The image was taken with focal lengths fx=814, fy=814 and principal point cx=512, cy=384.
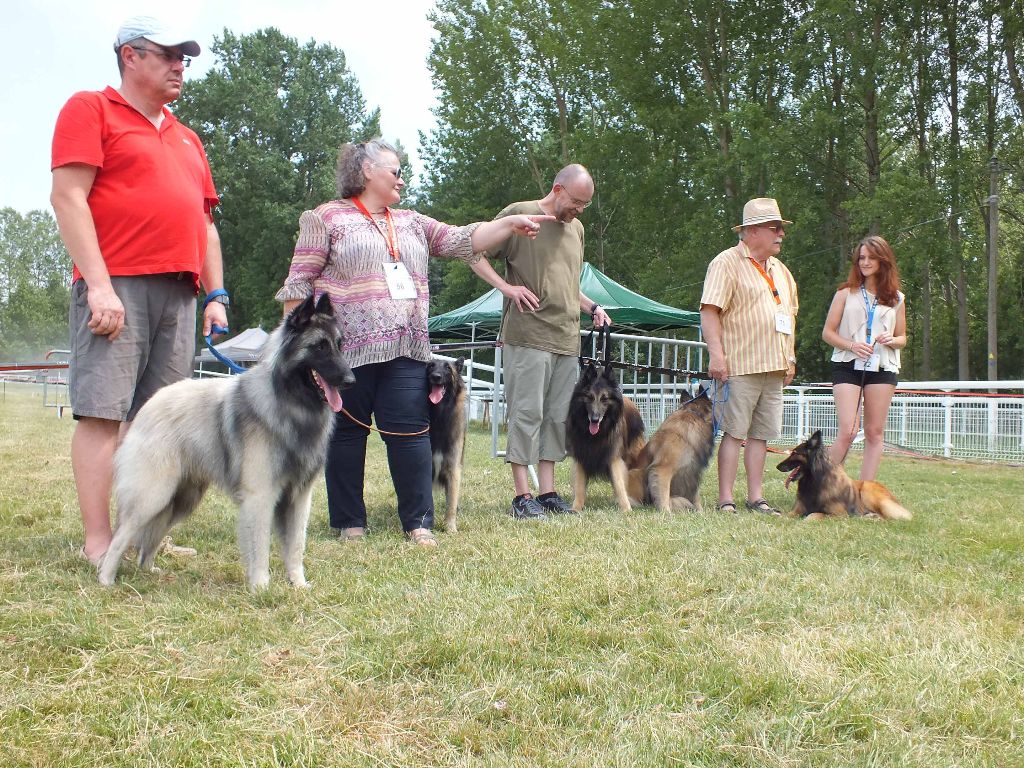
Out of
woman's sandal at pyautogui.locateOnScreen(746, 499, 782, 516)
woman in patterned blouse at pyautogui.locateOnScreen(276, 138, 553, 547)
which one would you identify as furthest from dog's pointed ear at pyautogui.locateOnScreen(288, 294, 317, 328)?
woman's sandal at pyautogui.locateOnScreen(746, 499, 782, 516)

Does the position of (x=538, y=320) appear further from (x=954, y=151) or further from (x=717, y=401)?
(x=954, y=151)

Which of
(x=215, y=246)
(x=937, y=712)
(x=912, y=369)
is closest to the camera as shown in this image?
(x=937, y=712)

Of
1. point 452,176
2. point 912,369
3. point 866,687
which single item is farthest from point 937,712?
point 912,369

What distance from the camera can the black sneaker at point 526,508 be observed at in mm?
4910

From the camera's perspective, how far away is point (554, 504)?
5191 millimetres

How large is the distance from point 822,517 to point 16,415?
50.7 ft

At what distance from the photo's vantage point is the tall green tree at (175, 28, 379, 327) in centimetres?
2997

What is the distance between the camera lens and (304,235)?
3893mm

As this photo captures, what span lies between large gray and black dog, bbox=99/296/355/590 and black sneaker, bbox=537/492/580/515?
7.43ft

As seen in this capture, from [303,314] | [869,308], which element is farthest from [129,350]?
[869,308]

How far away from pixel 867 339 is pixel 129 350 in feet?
15.1

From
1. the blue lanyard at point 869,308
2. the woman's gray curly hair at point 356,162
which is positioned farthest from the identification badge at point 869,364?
the woman's gray curly hair at point 356,162

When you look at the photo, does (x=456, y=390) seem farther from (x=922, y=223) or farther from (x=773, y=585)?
(x=922, y=223)

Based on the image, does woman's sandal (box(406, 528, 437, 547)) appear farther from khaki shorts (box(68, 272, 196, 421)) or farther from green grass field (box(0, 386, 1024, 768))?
khaki shorts (box(68, 272, 196, 421))
